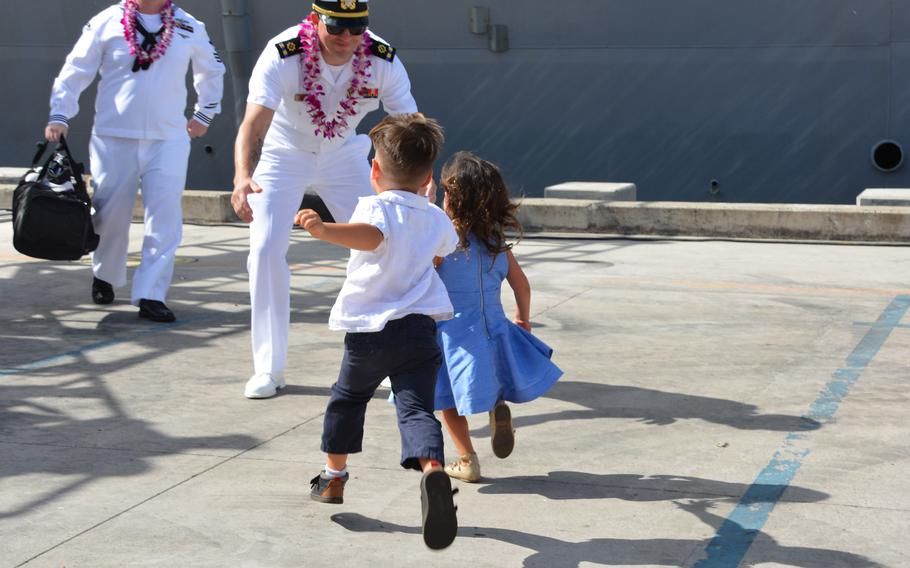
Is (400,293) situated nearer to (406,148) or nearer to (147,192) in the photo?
(406,148)

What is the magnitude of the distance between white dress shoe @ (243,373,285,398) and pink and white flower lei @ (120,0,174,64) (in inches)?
101

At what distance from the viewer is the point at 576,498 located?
458 cm

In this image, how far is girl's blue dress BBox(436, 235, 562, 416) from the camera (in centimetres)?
478

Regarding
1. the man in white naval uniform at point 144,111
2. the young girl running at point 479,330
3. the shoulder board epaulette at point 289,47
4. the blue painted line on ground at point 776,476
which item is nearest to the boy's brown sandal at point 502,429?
the young girl running at point 479,330

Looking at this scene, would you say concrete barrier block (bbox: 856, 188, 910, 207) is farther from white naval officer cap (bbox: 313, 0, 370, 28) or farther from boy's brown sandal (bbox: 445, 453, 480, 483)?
boy's brown sandal (bbox: 445, 453, 480, 483)

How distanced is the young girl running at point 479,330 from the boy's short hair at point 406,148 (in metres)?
0.65

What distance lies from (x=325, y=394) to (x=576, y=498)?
5.93ft

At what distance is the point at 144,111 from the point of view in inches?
308

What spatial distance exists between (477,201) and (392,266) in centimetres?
77

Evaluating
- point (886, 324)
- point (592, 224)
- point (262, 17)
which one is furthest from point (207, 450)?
point (262, 17)

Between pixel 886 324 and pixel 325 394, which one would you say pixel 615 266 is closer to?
pixel 886 324

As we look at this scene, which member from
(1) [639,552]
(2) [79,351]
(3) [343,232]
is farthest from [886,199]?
(3) [343,232]

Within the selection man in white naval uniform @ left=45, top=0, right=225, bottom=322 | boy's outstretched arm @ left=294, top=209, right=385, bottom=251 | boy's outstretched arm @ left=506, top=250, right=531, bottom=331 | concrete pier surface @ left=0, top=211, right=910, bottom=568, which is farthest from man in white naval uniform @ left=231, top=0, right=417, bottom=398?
man in white naval uniform @ left=45, top=0, right=225, bottom=322

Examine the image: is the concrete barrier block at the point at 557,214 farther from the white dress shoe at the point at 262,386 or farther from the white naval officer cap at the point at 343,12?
the white naval officer cap at the point at 343,12
